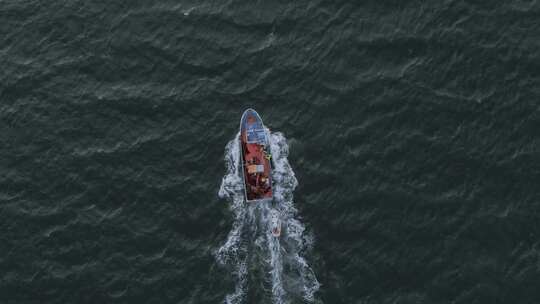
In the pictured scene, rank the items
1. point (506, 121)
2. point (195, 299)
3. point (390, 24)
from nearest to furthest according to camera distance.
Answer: point (195, 299), point (506, 121), point (390, 24)

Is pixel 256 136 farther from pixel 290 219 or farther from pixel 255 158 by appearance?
pixel 290 219

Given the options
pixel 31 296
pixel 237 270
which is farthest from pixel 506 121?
pixel 31 296

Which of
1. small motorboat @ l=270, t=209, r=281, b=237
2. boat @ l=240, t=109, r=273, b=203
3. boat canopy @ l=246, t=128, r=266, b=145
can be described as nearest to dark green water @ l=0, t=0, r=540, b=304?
boat @ l=240, t=109, r=273, b=203

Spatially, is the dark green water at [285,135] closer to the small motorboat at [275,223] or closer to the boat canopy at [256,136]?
the small motorboat at [275,223]

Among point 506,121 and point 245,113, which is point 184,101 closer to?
point 245,113

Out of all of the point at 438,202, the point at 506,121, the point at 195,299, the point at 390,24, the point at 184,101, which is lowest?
the point at 195,299

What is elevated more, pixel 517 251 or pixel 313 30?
pixel 313 30

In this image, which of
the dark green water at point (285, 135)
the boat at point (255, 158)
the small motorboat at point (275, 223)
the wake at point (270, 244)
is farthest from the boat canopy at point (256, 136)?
the small motorboat at point (275, 223)
